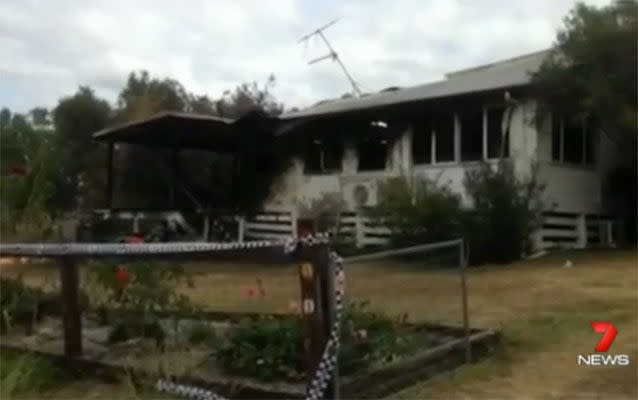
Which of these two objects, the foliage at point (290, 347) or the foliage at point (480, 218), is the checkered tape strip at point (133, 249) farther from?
the foliage at point (480, 218)

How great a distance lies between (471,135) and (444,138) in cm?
78

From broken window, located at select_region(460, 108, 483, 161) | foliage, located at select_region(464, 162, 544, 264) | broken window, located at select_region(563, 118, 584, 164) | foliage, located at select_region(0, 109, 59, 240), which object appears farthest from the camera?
broken window, located at select_region(460, 108, 483, 161)

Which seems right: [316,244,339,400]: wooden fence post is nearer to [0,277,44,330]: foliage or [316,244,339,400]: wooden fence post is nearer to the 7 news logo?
the 7 news logo

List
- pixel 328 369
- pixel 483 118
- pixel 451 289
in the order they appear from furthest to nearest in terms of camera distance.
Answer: pixel 483 118 < pixel 451 289 < pixel 328 369

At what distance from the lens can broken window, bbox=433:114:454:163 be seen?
749 inches

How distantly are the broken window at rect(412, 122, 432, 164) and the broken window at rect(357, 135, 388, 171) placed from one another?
88 centimetres

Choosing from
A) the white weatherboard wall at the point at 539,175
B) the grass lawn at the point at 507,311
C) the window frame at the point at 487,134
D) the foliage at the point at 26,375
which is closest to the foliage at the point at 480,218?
the white weatherboard wall at the point at 539,175

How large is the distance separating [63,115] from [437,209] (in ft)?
69.4

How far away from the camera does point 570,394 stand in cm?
545

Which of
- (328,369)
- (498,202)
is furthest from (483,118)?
(328,369)

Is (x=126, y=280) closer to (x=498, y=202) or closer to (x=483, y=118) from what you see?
(x=498, y=202)

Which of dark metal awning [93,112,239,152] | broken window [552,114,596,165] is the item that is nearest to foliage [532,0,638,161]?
broken window [552,114,596,165]

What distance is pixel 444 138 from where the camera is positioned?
19.2 metres

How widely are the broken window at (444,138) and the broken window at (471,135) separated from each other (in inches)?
13.4
